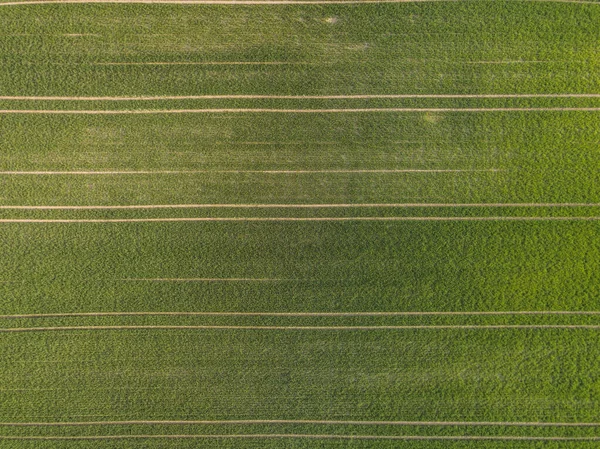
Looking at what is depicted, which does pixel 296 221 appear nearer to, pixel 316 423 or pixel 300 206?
pixel 300 206

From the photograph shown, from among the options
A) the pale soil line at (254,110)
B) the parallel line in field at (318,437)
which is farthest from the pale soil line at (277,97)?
Answer: the parallel line in field at (318,437)

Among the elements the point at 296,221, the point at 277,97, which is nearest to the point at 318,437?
the point at 296,221

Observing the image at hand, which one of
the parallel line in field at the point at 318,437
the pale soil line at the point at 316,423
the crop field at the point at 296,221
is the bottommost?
the parallel line in field at the point at 318,437

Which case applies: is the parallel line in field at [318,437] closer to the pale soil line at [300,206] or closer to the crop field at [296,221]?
the crop field at [296,221]

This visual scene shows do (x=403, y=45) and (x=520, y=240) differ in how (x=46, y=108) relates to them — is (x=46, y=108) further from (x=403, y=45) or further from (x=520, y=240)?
(x=520, y=240)

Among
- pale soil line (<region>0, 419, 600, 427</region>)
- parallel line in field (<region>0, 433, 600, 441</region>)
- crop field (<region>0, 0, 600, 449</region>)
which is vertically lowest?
parallel line in field (<region>0, 433, 600, 441</region>)

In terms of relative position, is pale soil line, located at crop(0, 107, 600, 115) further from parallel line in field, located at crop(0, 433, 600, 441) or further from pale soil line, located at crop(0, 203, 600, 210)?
parallel line in field, located at crop(0, 433, 600, 441)

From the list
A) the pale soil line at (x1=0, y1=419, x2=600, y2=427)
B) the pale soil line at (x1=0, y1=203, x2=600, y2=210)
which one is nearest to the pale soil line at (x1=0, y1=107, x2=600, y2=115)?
the pale soil line at (x1=0, y1=203, x2=600, y2=210)

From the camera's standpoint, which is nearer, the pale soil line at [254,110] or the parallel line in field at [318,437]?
the parallel line in field at [318,437]
